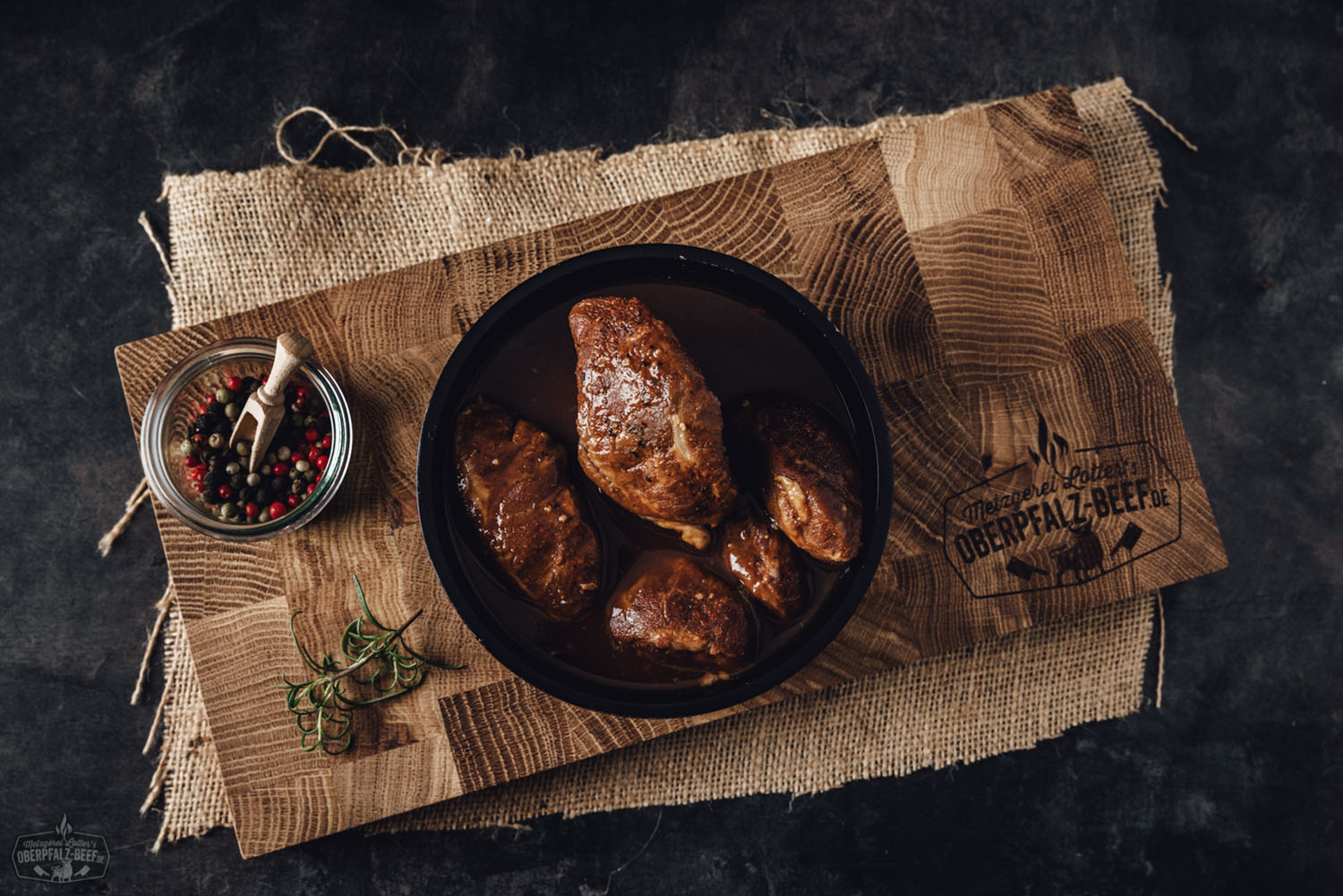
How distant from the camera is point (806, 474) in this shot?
1.51m

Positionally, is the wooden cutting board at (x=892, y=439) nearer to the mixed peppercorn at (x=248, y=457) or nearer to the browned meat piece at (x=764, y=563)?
the mixed peppercorn at (x=248, y=457)

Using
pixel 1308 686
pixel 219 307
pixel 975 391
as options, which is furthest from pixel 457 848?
pixel 1308 686

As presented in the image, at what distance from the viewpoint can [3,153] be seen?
223 cm

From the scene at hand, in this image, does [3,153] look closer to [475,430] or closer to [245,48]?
[245,48]

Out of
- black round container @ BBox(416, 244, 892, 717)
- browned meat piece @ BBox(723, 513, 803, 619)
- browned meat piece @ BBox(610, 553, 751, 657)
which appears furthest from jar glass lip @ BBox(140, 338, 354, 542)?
browned meat piece @ BBox(723, 513, 803, 619)

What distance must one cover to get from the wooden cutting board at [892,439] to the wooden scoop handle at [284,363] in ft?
0.54

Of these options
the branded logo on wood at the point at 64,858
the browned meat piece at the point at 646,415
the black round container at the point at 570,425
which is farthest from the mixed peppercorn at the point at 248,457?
the branded logo on wood at the point at 64,858

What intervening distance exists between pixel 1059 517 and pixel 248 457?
1.78 metres

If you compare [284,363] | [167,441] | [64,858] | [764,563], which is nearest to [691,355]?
[764,563]

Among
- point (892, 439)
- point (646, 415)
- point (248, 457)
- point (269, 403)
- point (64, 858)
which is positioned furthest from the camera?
point (64, 858)

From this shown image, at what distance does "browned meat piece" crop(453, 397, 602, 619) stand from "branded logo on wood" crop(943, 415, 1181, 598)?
86 cm

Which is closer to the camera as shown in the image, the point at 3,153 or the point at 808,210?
the point at 808,210

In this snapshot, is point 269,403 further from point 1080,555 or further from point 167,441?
point 1080,555

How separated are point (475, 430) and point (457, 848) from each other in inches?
47.4
